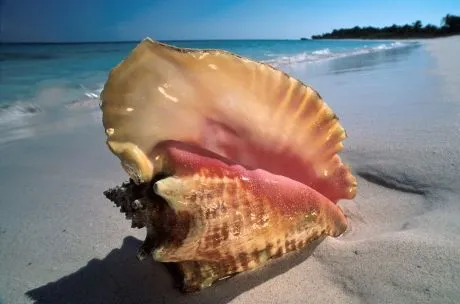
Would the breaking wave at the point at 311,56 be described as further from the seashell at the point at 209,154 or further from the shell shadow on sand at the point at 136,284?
the shell shadow on sand at the point at 136,284

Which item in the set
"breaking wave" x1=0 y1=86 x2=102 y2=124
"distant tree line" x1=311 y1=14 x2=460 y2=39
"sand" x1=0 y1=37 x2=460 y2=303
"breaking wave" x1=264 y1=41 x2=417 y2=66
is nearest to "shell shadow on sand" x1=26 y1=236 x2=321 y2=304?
"sand" x1=0 y1=37 x2=460 y2=303

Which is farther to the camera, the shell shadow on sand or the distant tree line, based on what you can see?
the distant tree line

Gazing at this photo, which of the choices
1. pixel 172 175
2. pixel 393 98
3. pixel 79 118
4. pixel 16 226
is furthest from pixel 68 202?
pixel 393 98

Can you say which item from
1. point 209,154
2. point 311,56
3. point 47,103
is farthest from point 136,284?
point 311,56

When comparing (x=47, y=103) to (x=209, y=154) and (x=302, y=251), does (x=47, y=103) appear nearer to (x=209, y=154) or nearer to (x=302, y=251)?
(x=209, y=154)

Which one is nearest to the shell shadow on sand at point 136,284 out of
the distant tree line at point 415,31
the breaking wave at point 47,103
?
the breaking wave at point 47,103

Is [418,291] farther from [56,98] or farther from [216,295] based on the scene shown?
[56,98]

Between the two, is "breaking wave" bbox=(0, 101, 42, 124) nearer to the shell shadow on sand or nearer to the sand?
the sand
